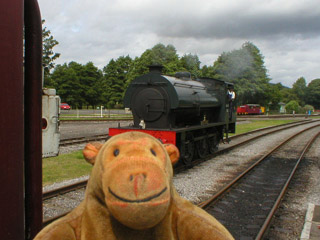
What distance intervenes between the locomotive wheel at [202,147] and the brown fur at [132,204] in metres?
8.28

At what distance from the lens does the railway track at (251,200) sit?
4902 mm

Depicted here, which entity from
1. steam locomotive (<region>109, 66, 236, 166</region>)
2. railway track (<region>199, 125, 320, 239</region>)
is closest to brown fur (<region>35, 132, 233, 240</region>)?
railway track (<region>199, 125, 320, 239</region>)

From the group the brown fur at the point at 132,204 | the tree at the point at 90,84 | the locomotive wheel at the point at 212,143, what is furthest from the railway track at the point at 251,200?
the tree at the point at 90,84

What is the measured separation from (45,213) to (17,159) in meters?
3.68

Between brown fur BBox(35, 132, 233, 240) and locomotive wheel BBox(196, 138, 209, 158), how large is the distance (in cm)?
828

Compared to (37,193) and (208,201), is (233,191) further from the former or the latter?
(37,193)

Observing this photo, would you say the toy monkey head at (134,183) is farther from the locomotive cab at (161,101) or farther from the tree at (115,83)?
the tree at (115,83)

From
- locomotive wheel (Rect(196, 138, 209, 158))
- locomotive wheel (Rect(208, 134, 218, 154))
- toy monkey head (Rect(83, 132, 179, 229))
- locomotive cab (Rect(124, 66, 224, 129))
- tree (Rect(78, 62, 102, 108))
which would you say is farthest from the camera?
tree (Rect(78, 62, 102, 108))

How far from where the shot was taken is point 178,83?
29.3 ft

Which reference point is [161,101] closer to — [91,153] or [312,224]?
[312,224]

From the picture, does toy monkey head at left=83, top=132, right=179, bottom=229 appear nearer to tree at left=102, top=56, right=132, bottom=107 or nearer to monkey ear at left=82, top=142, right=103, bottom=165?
monkey ear at left=82, top=142, right=103, bottom=165

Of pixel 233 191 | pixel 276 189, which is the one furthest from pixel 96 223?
pixel 276 189

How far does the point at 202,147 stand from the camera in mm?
10453

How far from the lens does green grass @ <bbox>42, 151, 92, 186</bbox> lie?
7391mm
